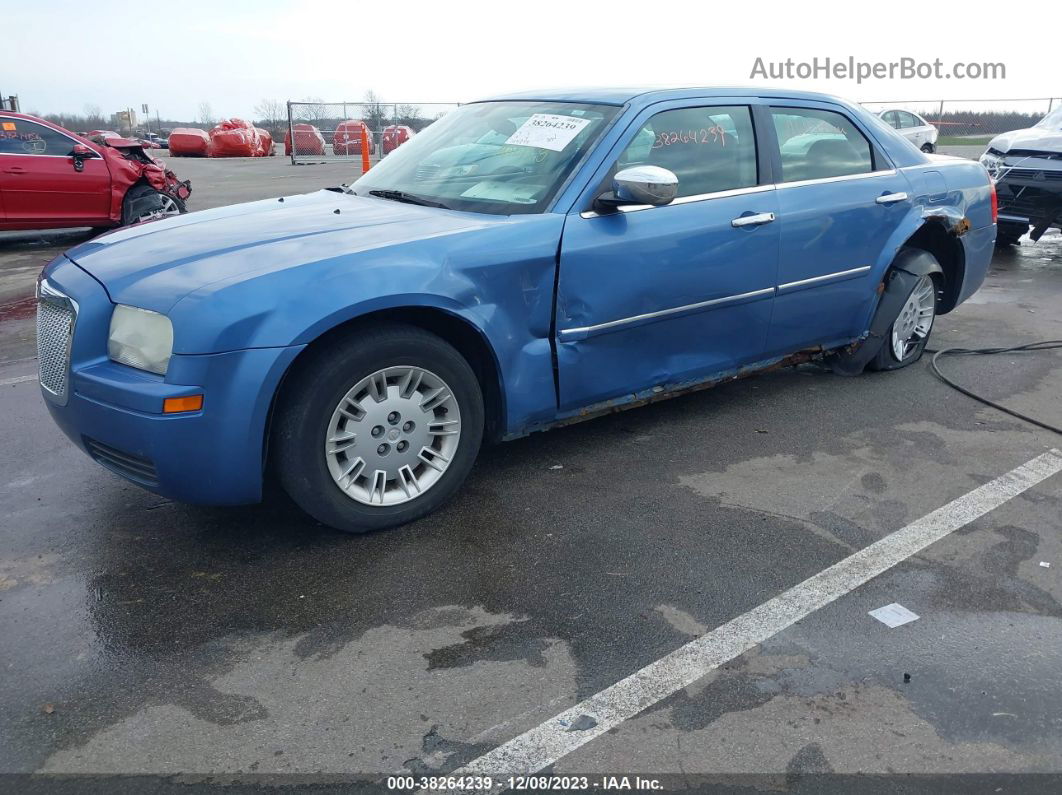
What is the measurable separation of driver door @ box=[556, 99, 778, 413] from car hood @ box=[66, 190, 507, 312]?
1.60 feet

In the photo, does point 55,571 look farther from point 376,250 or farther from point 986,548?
point 986,548

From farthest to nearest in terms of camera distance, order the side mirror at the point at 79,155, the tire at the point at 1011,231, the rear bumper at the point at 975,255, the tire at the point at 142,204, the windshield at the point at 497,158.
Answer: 1. the tire at the point at 142,204
2. the side mirror at the point at 79,155
3. the tire at the point at 1011,231
4. the rear bumper at the point at 975,255
5. the windshield at the point at 497,158

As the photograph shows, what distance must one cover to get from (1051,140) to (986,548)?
7802mm

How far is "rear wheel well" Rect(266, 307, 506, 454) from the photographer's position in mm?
3312

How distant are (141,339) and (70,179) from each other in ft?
28.4

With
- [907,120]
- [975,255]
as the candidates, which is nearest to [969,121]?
[907,120]

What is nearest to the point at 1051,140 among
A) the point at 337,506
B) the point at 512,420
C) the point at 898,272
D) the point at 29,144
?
the point at 898,272

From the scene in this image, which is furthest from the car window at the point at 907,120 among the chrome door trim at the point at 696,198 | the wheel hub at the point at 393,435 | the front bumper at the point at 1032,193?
the wheel hub at the point at 393,435

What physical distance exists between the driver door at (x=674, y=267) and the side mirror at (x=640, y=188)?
0.07 metres

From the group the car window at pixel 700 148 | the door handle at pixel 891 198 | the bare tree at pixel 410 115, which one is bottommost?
the door handle at pixel 891 198

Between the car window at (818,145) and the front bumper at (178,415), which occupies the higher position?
the car window at (818,145)

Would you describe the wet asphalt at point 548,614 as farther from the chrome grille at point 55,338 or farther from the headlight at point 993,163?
the headlight at point 993,163

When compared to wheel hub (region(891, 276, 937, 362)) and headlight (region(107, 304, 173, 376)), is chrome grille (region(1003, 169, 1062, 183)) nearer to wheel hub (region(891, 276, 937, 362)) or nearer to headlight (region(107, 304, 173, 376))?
wheel hub (region(891, 276, 937, 362))

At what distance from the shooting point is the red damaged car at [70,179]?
34.0 ft
